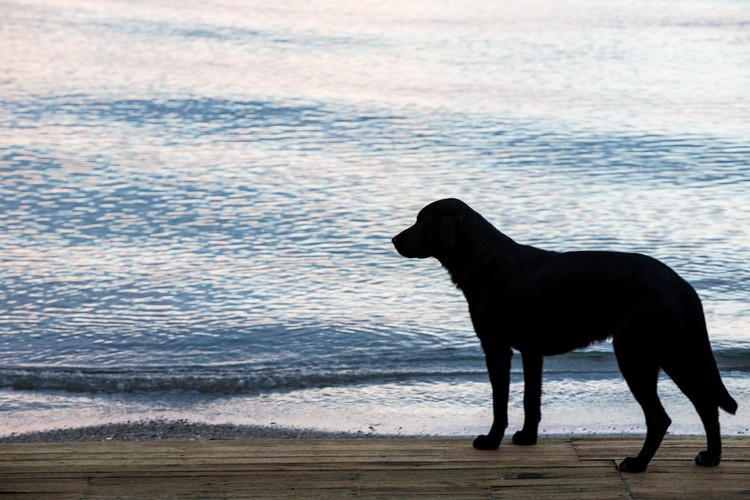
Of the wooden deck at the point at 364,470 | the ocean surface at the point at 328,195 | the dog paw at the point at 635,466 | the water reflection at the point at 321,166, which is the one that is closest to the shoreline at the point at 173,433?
the ocean surface at the point at 328,195

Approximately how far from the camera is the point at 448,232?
4777 millimetres

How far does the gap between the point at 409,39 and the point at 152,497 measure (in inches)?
602

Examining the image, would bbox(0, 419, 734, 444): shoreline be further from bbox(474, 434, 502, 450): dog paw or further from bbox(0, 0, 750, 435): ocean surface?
bbox(474, 434, 502, 450): dog paw

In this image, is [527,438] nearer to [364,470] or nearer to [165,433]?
[364,470]

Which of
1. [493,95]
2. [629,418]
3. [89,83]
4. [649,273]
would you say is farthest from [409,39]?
[649,273]

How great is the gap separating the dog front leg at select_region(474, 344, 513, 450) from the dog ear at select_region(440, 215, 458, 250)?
0.42 metres

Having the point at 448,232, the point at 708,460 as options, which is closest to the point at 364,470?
the point at 448,232

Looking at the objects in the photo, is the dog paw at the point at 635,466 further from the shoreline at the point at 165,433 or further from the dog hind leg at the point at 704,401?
the shoreline at the point at 165,433

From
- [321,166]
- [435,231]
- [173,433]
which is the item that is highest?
[435,231]

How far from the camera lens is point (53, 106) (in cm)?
1473

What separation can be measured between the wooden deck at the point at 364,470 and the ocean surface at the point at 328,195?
4.11 ft

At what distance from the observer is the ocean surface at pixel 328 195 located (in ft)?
22.8

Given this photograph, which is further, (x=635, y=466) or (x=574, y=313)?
(x=574, y=313)

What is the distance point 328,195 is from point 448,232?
20.7 ft
